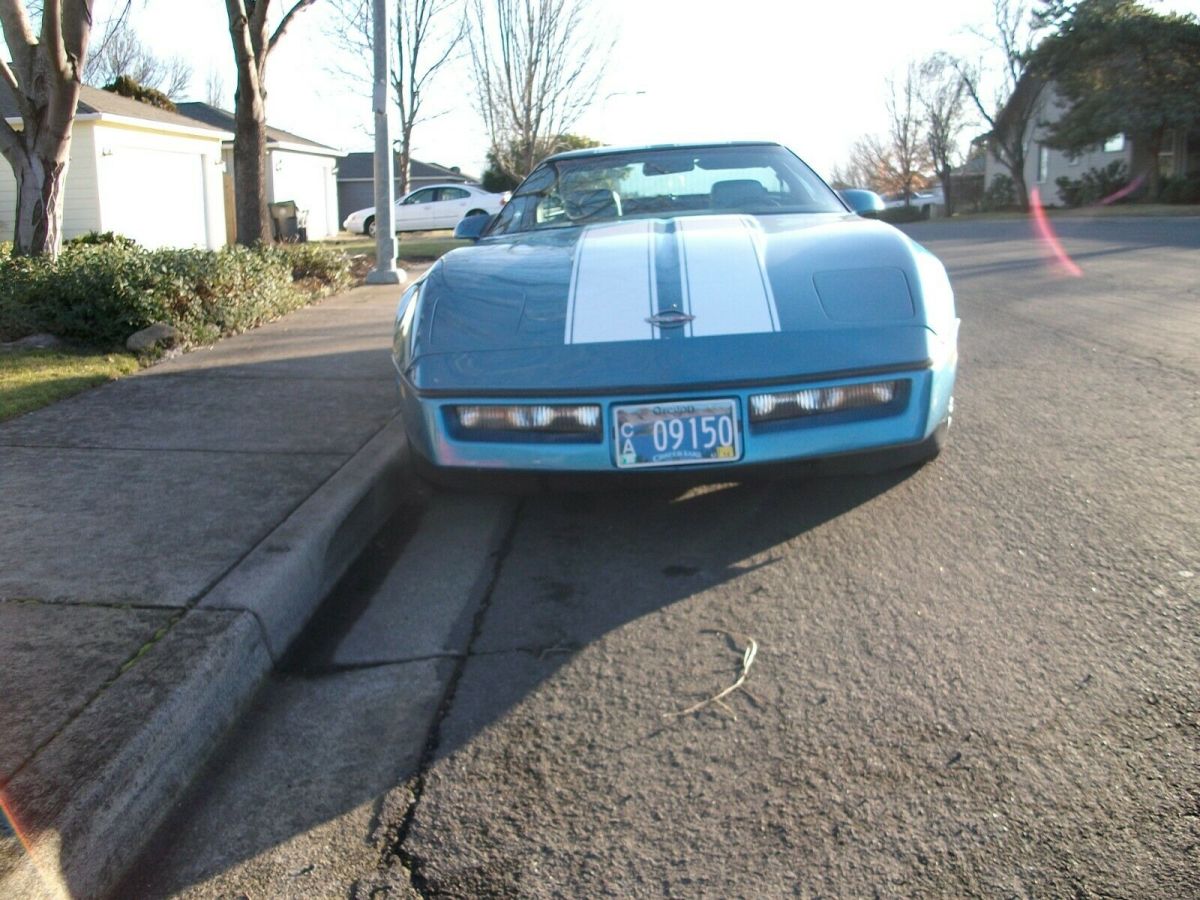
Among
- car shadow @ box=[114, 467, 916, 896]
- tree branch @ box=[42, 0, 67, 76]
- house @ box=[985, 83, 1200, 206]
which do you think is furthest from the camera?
house @ box=[985, 83, 1200, 206]

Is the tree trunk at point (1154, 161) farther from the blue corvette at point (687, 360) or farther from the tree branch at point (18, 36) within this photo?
the blue corvette at point (687, 360)

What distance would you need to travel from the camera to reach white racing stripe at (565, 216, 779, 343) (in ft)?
12.0

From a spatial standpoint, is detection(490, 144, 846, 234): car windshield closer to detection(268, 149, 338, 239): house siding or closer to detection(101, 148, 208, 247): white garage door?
detection(101, 148, 208, 247): white garage door

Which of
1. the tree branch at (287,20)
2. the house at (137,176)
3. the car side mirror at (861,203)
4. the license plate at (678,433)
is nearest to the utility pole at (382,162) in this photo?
the tree branch at (287,20)

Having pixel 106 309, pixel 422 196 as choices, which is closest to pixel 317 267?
pixel 106 309

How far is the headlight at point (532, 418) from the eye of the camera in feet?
11.7

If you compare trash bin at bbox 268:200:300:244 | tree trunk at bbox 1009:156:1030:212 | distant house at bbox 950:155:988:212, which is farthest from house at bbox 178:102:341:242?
distant house at bbox 950:155:988:212

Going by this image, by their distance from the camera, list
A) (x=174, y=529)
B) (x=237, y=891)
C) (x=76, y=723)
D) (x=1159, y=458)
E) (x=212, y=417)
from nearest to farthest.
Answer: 1. (x=237, y=891)
2. (x=76, y=723)
3. (x=174, y=529)
4. (x=1159, y=458)
5. (x=212, y=417)

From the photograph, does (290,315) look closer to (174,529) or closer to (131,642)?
(174,529)

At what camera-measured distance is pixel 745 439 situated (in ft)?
11.6

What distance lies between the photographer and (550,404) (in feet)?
11.8

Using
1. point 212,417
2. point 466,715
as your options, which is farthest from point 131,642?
point 212,417

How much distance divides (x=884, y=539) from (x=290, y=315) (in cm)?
686

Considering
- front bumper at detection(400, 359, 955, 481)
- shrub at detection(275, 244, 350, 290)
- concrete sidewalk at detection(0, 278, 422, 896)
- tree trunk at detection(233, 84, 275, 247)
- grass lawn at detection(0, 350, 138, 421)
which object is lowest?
concrete sidewalk at detection(0, 278, 422, 896)
